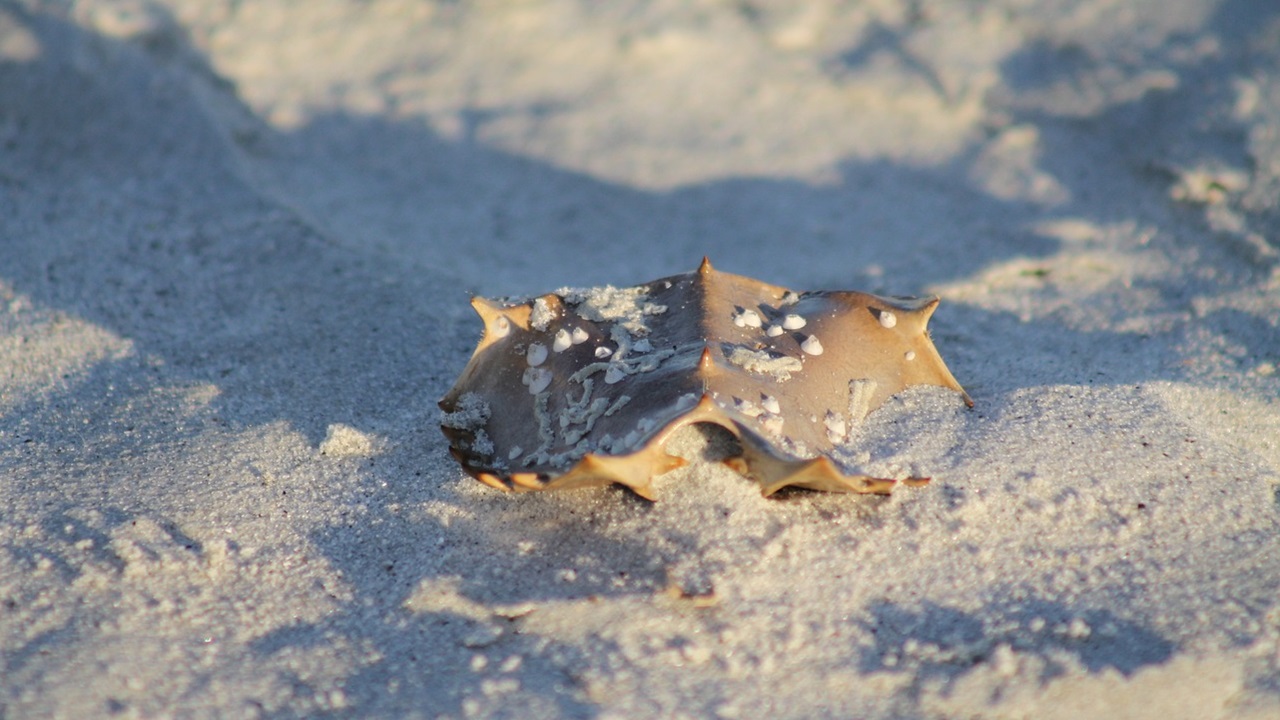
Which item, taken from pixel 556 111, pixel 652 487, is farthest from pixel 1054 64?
pixel 652 487

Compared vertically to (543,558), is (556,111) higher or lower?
higher

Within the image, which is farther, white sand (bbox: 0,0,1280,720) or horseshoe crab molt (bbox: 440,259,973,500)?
horseshoe crab molt (bbox: 440,259,973,500)

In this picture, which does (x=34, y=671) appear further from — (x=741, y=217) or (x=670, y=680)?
(x=741, y=217)

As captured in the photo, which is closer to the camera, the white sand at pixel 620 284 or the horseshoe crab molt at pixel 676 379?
the white sand at pixel 620 284

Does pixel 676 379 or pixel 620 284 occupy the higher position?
pixel 620 284
